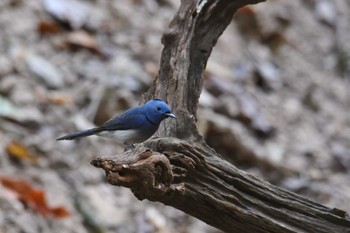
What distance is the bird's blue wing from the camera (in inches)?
159

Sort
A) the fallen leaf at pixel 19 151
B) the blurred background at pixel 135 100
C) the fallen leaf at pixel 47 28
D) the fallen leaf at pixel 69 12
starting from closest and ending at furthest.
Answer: the fallen leaf at pixel 19 151 → the blurred background at pixel 135 100 → the fallen leaf at pixel 47 28 → the fallen leaf at pixel 69 12

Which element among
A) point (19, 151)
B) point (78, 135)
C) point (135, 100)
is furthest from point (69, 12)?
point (78, 135)

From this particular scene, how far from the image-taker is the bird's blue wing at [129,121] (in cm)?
405

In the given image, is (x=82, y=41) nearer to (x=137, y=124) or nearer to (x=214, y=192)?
(x=137, y=124)

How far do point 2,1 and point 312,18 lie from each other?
449 centimetres

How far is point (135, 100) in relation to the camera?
6.98m

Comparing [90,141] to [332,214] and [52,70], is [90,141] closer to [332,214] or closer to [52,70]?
[52,70]

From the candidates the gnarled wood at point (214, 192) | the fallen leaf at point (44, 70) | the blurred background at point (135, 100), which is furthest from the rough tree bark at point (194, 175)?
the fallen leaf at point (44, 70)

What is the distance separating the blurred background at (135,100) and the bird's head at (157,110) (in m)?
1.76

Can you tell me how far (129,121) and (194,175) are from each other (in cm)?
96

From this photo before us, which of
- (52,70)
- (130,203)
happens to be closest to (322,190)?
(130,203)

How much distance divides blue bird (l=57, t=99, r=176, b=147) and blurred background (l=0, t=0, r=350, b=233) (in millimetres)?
1342

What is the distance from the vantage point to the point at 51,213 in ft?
18.2

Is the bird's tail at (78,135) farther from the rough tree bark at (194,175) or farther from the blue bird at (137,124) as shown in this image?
the rough tree bark at (194,175)
